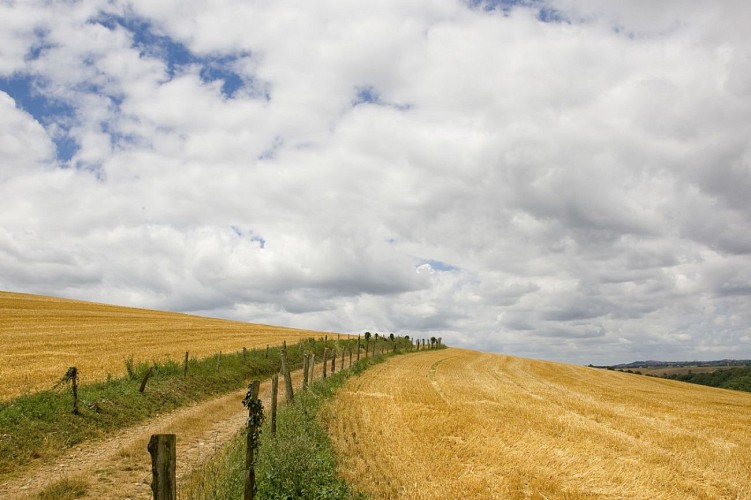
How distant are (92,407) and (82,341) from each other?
92.0 ft

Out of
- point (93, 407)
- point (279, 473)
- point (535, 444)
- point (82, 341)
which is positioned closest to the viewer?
point (279, 473)

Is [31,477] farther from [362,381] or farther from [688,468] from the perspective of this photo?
[362,381]

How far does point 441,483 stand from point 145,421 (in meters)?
14.5

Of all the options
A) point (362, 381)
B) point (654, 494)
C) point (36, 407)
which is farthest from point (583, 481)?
point (362, 381)

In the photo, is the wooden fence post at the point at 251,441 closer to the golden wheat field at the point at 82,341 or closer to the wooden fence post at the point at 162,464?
the wooden fence post at the point at 162,464

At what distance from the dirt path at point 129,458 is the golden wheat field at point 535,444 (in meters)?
4.34

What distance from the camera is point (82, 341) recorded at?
Answer: 149 feet

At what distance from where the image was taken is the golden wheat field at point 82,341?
29.5 metres

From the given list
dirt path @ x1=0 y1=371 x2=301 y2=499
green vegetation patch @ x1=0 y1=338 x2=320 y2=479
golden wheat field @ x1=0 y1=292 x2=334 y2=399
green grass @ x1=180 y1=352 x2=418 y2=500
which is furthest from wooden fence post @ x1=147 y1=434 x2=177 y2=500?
golden wheat field @ x1=0 y1=292 x2=334 y2=399

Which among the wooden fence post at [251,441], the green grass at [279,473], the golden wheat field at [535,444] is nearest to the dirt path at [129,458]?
the green grass at [279,473]

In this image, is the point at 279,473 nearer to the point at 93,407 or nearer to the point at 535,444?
the point at 535,444

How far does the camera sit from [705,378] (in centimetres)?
6819

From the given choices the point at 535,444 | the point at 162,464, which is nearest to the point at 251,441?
the point at 162,464

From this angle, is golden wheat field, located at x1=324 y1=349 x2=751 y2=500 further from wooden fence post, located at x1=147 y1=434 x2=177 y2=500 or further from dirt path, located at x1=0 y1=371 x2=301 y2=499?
wooden fence post, located at x1=147 y1=434 x2=177 y2=500
